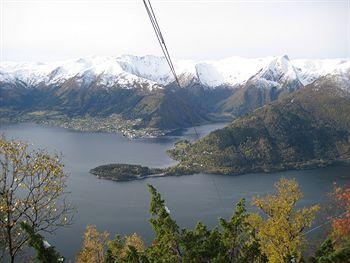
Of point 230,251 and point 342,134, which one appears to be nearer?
point 230,251

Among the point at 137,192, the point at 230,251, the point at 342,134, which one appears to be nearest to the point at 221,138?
the point at 342,134

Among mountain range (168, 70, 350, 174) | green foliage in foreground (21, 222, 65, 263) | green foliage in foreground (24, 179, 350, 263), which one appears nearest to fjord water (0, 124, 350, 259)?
mountain range (168, 70, 350, 174)

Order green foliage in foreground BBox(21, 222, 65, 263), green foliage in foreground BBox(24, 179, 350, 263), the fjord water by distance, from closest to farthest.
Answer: green foliage in foreground BBox(21, 222, 65, 263) < green foliage in foreground BBox(24, 179, 350, 263) < the fjord water

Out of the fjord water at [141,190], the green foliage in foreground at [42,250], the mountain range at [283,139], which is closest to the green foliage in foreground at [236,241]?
the green foliage in foreground at [42,250]

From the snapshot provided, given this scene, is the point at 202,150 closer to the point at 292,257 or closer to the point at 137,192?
the point at 137,192

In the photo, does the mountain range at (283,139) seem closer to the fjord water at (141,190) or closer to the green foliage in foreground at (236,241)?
the fjord water at (141,190)

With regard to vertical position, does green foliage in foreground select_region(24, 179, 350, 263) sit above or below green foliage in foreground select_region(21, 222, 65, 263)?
below

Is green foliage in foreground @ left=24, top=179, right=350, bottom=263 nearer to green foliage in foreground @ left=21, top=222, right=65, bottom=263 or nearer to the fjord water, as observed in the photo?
green foliage in foreground @ left=21, top=222, right=65, bottom=263

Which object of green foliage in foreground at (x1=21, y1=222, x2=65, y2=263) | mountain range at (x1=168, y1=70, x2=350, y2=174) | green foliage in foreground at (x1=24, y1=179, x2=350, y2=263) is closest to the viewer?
green foliage in foreground at (x1=21, y1=222, x2=65, y2=263)
